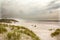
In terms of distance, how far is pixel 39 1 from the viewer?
1638 mm

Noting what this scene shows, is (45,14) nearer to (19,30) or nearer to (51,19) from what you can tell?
(51,19)

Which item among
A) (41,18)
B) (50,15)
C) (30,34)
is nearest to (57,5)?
(50,15)

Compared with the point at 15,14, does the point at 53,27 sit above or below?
below

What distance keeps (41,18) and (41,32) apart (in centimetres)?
17

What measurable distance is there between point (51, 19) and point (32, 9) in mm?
269

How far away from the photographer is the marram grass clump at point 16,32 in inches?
61.8

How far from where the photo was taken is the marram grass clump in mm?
1570

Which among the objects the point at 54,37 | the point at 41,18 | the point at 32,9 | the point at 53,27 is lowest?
the point at 54,37

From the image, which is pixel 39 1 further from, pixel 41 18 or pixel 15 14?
pixel 15 14

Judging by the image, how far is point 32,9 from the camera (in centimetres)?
164

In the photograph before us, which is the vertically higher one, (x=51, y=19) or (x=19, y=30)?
(x=51, y=19)

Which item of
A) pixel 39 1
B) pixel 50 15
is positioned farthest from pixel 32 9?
pixel 50 15

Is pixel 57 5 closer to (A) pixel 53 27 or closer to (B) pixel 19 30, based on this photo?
(A) pixel 53 27

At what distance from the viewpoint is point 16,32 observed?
1593 mm
